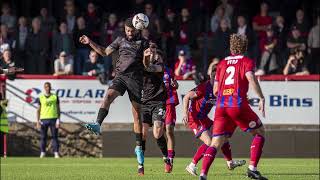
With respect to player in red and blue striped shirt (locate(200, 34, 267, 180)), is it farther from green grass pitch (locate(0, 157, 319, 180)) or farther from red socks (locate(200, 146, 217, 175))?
green grass pitch (locate(0, 157, 319, 180))

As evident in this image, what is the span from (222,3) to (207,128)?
1055 centimetres

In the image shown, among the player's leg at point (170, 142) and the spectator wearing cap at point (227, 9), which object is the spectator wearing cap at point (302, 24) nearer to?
the spectator wearing cap at point (227, 9)

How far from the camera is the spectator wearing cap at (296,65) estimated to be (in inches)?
1018

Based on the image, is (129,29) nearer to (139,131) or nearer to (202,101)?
(139,131)

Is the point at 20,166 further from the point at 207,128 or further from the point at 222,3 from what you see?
the point at 222,3

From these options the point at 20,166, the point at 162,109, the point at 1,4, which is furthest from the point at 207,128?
the point at 1,4

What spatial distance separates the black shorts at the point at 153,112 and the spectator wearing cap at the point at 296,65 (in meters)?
8.53

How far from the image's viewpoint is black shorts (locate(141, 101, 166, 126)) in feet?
59.1

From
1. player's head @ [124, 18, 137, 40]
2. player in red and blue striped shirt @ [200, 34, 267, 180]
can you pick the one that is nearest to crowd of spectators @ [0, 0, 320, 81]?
player's head @ [124, 18, 137, 40]

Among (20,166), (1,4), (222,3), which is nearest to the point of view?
(20,166)

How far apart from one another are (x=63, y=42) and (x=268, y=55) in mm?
5725

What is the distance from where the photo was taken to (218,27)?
86.8ft

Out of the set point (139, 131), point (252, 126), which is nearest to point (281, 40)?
point (139, 131)

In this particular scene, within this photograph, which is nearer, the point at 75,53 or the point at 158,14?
the point at 75,53
